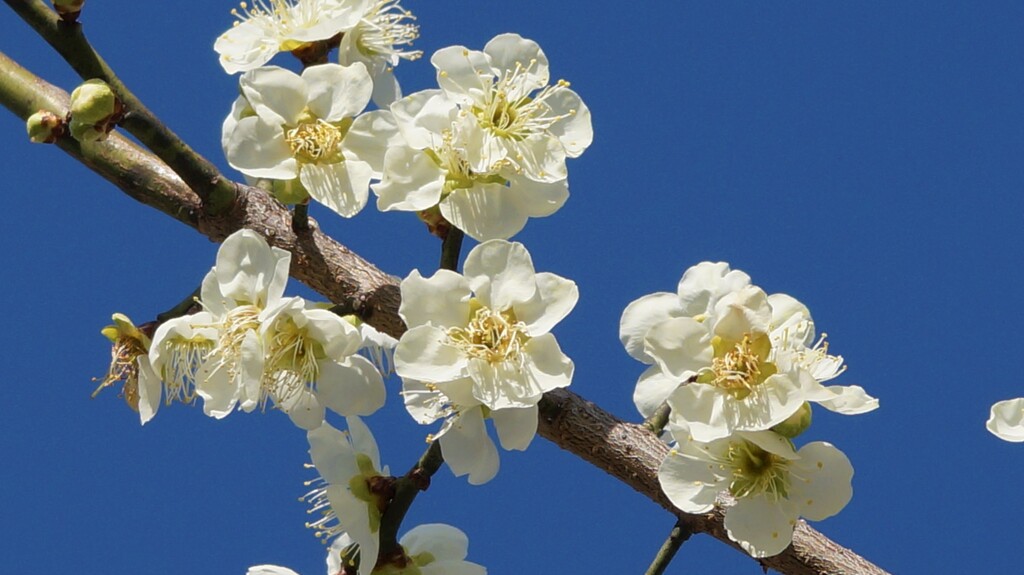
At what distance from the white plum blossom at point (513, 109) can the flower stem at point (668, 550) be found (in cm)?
37

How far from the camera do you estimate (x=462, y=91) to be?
1.37 metres

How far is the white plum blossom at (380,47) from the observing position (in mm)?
1453

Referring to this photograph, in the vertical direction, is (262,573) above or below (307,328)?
below

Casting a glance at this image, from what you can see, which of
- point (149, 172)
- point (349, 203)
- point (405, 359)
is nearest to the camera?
point (405, 359)

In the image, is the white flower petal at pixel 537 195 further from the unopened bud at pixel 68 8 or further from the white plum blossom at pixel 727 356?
the unopened bud at pixel 68 8

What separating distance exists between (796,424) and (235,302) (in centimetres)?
53

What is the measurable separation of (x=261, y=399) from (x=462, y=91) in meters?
0.36

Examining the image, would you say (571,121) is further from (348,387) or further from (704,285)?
(348,387)

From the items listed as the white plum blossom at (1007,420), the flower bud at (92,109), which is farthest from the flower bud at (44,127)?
the white plum blossom at (1007,420)

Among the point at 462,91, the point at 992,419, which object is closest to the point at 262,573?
the point at 462,91

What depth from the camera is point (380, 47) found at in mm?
1469

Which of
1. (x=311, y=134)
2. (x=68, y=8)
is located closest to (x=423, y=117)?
(x=311, y=134)

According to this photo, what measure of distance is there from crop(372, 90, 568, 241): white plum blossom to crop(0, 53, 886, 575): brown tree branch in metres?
0.14

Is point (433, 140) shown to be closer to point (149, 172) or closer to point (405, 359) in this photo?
point (405, 359)
